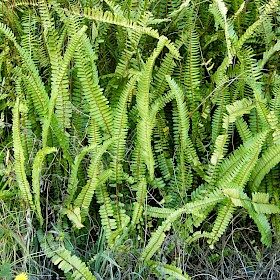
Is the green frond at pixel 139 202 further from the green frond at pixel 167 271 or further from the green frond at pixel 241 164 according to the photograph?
the green frond at pixel 241 164

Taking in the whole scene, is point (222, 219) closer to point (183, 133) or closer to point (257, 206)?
point (257, 206)

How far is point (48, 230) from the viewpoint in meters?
1.59

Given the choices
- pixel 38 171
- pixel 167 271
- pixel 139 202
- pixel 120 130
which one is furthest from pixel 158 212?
pixel 38 171

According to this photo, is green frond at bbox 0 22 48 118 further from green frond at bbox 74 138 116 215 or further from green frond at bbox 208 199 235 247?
green frond at bbox 208 199 235 247

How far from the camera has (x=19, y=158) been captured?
4.79 feet

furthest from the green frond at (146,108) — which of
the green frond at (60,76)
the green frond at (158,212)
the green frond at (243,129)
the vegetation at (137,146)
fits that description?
the green frond at (243,129)

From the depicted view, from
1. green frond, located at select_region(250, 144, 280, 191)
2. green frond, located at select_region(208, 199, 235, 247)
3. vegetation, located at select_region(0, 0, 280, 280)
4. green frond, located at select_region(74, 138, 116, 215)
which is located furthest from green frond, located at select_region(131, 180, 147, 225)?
green frond, located at select_region(250, 144, 280, 191)

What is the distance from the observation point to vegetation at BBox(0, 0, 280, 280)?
152 centimetres

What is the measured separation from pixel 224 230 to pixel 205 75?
→ 613 mm

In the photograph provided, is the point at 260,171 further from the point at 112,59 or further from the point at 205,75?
the point at 112,59

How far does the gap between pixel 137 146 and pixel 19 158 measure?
1.25ft

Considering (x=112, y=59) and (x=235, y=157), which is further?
(x=112, y=59)

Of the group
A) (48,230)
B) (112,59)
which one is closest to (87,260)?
(48,230)

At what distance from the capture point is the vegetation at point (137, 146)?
4.99 ft
